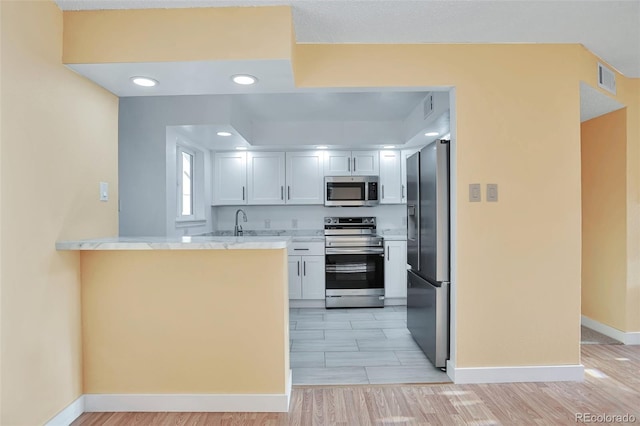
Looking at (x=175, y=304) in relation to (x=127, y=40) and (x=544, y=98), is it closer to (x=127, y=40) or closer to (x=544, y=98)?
(x=127, y=40)

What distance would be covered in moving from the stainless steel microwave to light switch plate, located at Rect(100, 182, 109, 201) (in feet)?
9.44

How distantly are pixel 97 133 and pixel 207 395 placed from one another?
177 cm

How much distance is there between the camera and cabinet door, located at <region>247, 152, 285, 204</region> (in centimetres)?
500

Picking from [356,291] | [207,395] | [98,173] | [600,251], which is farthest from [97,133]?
[600,251]

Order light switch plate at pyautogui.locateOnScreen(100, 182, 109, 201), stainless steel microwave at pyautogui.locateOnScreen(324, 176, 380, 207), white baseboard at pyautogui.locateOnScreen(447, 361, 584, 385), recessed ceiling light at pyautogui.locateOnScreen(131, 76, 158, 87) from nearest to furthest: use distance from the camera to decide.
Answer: recessed ceiling light at pyautogui.locateOnScreen(131, 76, 158, 87), light switch plate at pyautogui.locateOnScreen(100, 182, 109, 201), white baseboard at pyautogui.locateOnScreen(447, 361, 584, 385), stainless steel microwave at pyautogui.locateOnScreen(324, 176, 380, 207)

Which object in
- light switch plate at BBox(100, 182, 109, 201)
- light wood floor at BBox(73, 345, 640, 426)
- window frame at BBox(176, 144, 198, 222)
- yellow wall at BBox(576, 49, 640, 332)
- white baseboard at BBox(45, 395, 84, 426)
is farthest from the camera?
window frame at BBox(176, 144, 198, 222)

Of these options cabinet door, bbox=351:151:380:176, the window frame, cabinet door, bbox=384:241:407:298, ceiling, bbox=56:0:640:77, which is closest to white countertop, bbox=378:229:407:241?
cabinet door, bbox=384:241:407:298

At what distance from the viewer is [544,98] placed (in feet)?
8.38

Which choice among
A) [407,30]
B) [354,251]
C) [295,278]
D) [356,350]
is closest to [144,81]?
[407,30]

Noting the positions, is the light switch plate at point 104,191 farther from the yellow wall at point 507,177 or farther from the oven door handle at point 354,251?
the oven door handle at point 354,251

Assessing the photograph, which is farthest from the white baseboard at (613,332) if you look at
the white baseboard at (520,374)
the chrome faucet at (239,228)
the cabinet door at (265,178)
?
the chrome faucet at (239,228)

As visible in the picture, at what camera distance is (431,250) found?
281 centimetres

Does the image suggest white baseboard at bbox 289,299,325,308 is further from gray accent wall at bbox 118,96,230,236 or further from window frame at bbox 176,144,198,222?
gray accent wall at bbox 118,96,230,236

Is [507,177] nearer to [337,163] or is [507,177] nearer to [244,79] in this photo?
[244,79]
